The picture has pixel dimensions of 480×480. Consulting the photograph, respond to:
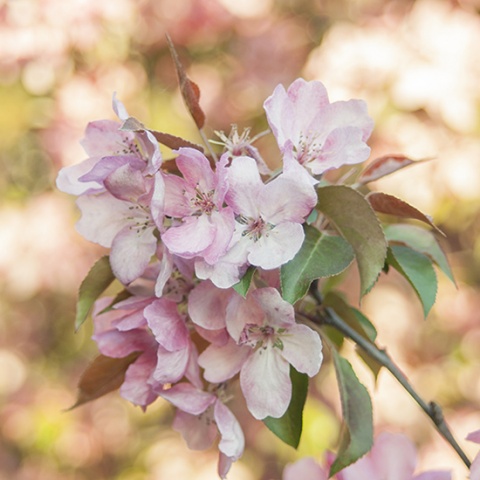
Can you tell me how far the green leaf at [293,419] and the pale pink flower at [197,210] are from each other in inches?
6.9

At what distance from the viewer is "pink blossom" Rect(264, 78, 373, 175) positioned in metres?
0.76

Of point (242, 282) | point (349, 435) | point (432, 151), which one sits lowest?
point (432, 151)

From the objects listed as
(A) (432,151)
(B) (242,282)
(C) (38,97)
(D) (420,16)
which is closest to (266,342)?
(B) (242,282)

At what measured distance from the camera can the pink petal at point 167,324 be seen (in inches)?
28.9

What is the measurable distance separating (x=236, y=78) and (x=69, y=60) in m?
0.57

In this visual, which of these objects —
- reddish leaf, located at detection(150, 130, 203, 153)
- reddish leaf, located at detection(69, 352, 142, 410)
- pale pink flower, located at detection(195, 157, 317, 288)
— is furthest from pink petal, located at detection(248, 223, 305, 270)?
reddish leaf, located at detection(69, 352, 142, 410)

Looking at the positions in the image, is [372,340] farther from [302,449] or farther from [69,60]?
[69,60]

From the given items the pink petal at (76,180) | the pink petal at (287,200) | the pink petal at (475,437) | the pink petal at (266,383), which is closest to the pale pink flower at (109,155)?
the pink petal at (76,180)

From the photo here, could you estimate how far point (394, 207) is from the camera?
0.79 metres

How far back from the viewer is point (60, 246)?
8.05 feet

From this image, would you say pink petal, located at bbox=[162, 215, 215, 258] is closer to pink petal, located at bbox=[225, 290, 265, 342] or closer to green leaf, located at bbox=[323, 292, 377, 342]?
pink petal, located at bbox=[225, 290, 265, 342]

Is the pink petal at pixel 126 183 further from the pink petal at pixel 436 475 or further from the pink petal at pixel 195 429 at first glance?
the pink petal at pixel 436 475

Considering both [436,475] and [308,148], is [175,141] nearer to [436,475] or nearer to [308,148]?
[308,148]

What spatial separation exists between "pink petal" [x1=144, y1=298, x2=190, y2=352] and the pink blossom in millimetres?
185
